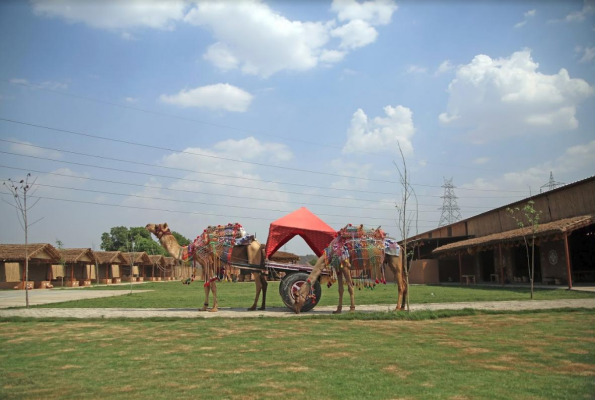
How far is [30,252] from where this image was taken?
40.2m

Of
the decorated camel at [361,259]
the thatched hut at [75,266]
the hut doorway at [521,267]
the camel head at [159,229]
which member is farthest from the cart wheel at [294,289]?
the thatched hut at [75,266]

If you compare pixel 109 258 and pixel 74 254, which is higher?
pixel 74 254

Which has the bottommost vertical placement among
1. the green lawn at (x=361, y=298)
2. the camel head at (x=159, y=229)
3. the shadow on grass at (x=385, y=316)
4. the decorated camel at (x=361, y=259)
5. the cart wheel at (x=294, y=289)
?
the green lawn at (x=361, y=298)

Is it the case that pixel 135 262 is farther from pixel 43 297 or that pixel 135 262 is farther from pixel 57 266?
pixel 43 297

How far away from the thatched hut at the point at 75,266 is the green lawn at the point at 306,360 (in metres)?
40.0

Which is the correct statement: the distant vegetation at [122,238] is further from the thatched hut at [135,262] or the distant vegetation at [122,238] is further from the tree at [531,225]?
the tree at [531,225]

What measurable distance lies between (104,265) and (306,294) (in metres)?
52.5

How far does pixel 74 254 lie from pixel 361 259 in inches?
1692

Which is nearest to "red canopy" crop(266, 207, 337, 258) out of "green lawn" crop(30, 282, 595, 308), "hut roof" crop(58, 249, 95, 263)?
"green lawn" crop(30, 282, 595, 308)

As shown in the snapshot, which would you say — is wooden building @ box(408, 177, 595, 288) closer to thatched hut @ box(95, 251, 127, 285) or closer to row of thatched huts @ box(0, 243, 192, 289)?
row of thatched huts @ box(0, 243, 192, 289)

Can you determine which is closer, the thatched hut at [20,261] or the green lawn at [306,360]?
the green lawn at [306,360]

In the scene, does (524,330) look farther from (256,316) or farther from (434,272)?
(434,272)

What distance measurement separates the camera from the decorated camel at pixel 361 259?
12.6 m

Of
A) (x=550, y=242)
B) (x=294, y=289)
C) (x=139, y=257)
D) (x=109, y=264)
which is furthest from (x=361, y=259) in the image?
(x=139, y=257)
